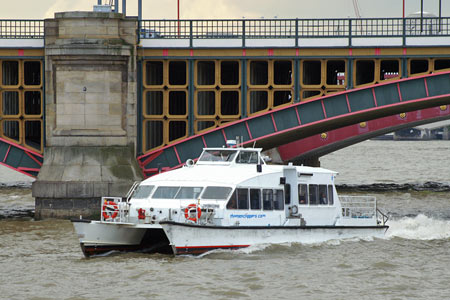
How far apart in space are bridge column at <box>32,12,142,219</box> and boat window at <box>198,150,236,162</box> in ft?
34.2

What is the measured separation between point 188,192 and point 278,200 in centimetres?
331

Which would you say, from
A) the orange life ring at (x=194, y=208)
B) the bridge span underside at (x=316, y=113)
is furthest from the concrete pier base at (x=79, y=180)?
the orange life ring at (x=194, y=208)

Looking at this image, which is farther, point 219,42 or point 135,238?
point 219,42

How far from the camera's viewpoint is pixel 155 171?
48844mm

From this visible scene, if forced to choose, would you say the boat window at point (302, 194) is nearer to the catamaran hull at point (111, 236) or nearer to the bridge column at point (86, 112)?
the catamaran hull at point (111, 236)

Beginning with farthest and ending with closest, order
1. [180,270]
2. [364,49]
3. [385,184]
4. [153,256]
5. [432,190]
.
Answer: [385,184] < [432,190] < [364,49] < [153,256] < [180,270]

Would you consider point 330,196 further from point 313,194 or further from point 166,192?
point 166,192

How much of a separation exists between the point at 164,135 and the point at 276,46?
21.9 ft

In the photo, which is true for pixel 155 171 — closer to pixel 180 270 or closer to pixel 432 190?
pixel 180 270

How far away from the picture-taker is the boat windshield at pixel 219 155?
3594 centimetres

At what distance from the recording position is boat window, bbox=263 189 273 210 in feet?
114

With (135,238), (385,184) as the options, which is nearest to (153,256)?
(135,238)

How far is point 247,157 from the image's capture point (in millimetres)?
35969

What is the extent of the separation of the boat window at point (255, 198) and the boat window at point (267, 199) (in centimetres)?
28
